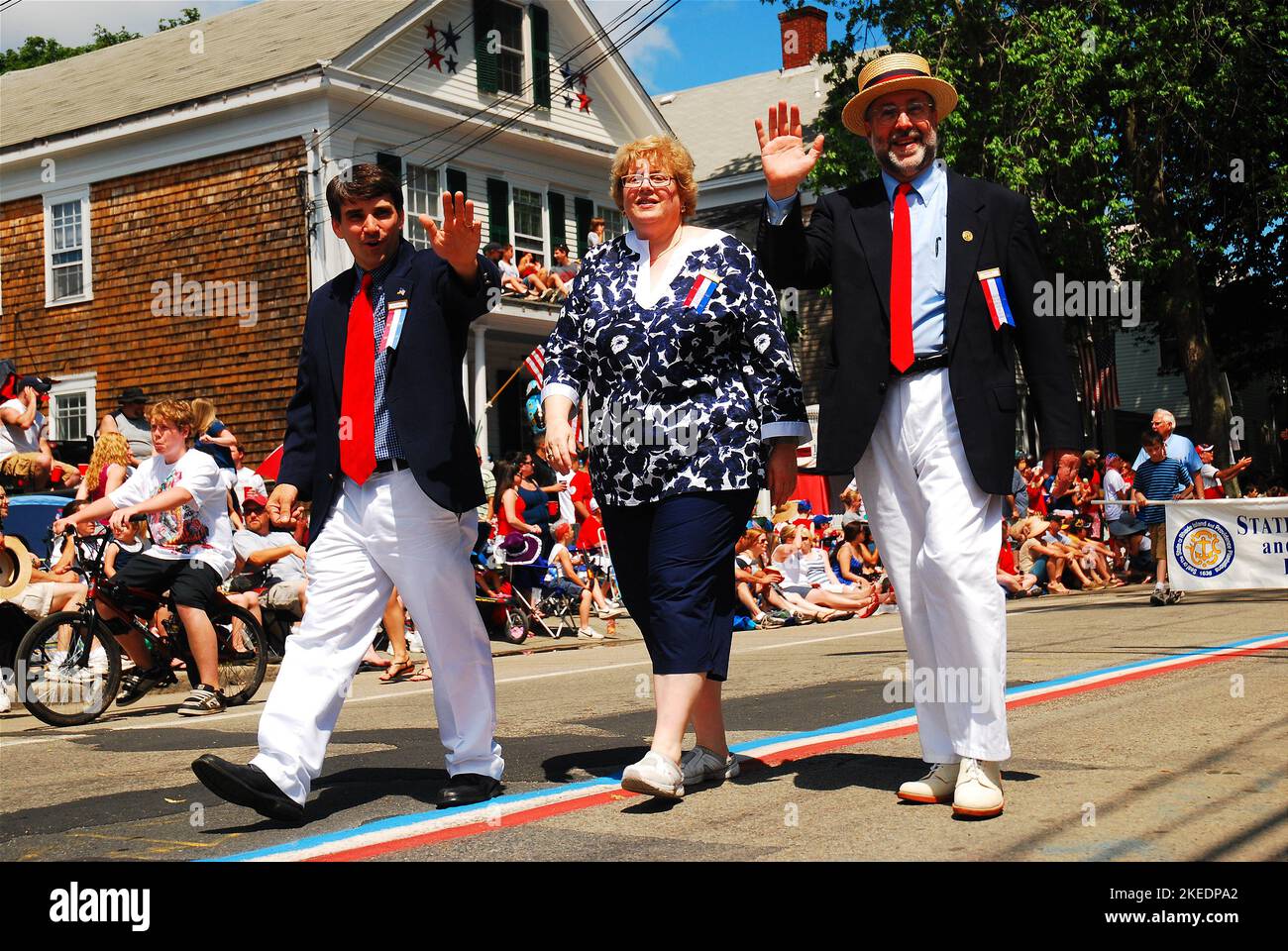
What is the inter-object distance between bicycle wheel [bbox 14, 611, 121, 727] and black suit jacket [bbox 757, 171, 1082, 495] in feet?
19.8

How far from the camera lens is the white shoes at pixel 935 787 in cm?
470

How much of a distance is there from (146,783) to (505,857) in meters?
2.60

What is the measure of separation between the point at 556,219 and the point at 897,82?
23605mm

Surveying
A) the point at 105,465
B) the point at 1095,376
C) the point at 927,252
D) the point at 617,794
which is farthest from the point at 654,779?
the point at 1095,376

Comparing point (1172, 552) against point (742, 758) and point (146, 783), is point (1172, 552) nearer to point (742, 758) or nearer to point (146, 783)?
point (742, 758)

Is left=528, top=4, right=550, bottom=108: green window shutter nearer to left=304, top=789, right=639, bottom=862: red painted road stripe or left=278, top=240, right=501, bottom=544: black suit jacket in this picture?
left=278, top=240, right=501, bottom=544: black suit jacket

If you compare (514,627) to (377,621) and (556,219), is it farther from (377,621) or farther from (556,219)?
(556,219)

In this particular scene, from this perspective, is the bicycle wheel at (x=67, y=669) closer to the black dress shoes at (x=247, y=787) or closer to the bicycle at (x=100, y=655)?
the bicycle at (x=100, y=655)

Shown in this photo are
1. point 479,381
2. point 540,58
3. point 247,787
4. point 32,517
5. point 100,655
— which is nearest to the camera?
point 247,787

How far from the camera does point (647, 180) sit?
16.5 ft

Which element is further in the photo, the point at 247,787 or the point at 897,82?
the point at 897,82

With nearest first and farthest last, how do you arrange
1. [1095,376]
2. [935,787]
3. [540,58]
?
[935,787] → [540,58] → [1095,376]

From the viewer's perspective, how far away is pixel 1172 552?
50.8 ft
